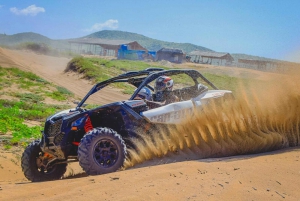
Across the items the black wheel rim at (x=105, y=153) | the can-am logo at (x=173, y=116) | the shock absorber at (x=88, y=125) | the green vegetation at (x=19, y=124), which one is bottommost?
the green vegetation at (x=19, y=124)

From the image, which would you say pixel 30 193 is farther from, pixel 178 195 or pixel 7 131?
pixel 7 131

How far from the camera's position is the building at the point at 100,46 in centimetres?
8930

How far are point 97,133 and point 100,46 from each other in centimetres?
8908

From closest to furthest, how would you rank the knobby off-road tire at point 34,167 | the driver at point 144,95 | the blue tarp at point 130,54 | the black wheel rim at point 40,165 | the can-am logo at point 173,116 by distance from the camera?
the can-am logo at point 173,116
the knobby off-road tire at point 34,167
the black wheel rim at point 40,165
the driver at point 144,95
the blue tarp at point 130,54

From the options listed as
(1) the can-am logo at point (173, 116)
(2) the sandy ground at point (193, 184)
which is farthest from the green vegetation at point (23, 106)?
(2) the sandy ground at point (193, 184)

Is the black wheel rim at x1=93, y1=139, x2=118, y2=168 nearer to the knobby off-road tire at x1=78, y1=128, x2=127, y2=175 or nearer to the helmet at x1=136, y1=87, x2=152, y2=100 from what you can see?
the knobby off-road tire at x1=78, y1=128, x2=127, y2=175

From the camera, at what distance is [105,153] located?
20.3 ft

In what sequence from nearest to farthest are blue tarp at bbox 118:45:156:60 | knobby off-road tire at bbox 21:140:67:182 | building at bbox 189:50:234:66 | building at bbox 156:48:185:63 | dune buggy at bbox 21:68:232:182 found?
dune buggy at bbox 21:68:232:182 → knobby off-road tire at bbox 21:140:67:182 → blue tarp at bbox 118:45:156:60 → building at bbox 156:48:185:63 → building at bbox 189:50:234:66

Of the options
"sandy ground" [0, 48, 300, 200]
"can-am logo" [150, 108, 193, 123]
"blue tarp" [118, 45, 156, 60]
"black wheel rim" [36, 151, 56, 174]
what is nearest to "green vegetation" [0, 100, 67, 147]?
"black wheel rim" [36, 151, 56, 174]

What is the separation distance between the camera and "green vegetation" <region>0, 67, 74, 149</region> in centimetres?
1056

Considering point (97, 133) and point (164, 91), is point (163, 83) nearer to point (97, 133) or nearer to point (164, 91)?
point (164, 91)

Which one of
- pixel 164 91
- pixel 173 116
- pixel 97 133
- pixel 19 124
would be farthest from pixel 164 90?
pixel 19 124

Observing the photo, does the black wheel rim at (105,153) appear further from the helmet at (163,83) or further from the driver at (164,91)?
the helmet at (163,83)

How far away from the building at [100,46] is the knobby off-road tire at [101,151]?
3133 inches
